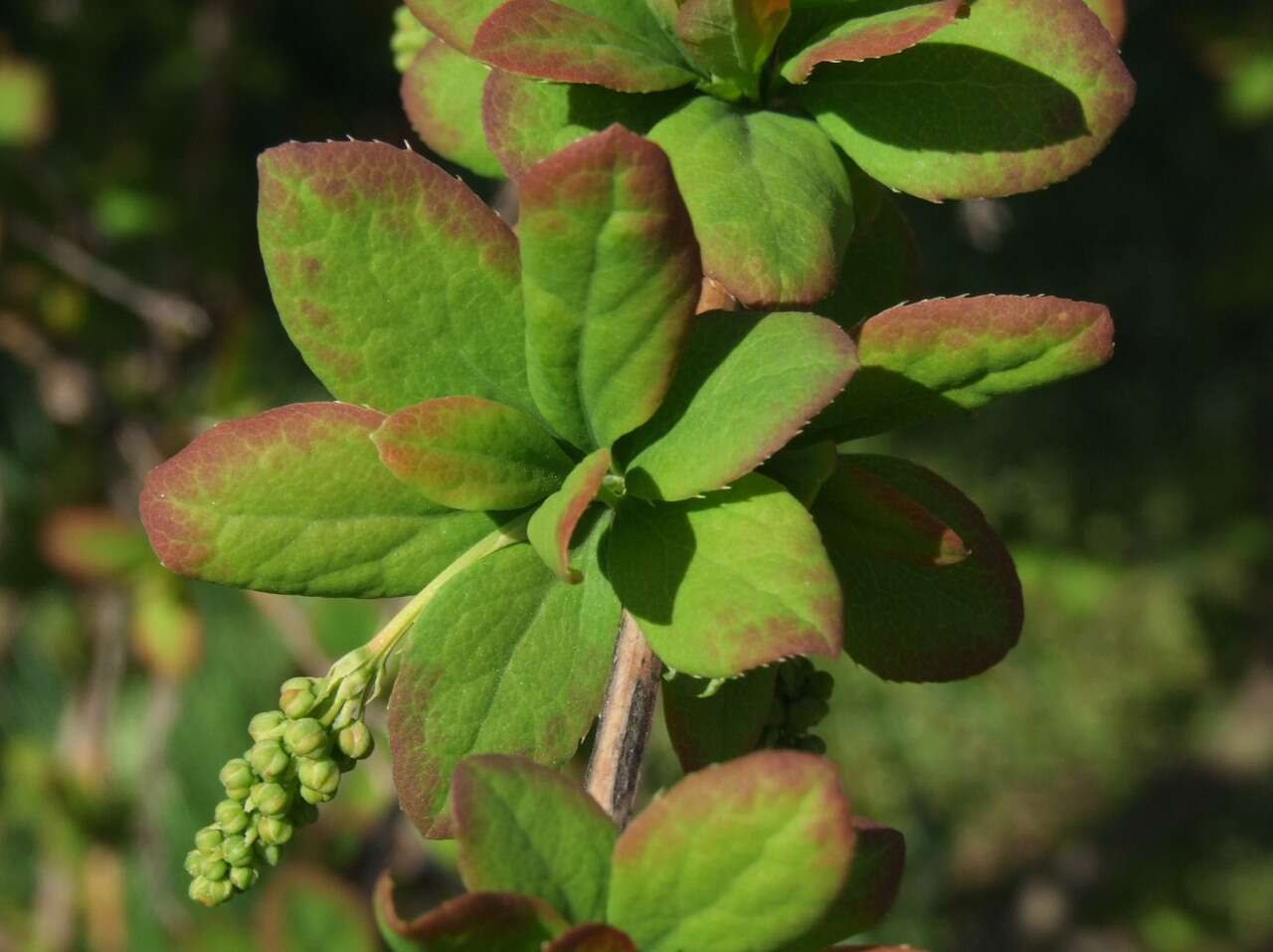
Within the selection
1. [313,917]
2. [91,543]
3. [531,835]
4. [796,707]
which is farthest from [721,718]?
[91,543]

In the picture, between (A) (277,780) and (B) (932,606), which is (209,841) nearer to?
(A) (277,780)

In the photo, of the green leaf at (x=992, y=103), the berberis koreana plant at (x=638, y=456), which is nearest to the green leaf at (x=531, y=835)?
the berberis koreana plant at (x=638, y=456)

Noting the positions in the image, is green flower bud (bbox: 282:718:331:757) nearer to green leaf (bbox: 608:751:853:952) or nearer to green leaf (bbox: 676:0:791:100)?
green leaf (bbox: 608:751:853:952)

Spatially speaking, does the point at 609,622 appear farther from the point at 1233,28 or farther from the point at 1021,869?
the point at 1021,869

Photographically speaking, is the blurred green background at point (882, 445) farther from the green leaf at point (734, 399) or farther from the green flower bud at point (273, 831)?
the green leaf at point (734, 399)

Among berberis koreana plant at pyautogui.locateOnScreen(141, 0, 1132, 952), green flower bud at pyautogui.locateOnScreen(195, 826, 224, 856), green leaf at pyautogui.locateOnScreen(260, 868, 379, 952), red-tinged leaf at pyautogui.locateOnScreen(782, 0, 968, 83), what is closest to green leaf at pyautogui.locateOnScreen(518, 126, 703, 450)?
berberis koreana plant at pyautogui.locateOnScreen(141, 0, 1132, 952)
